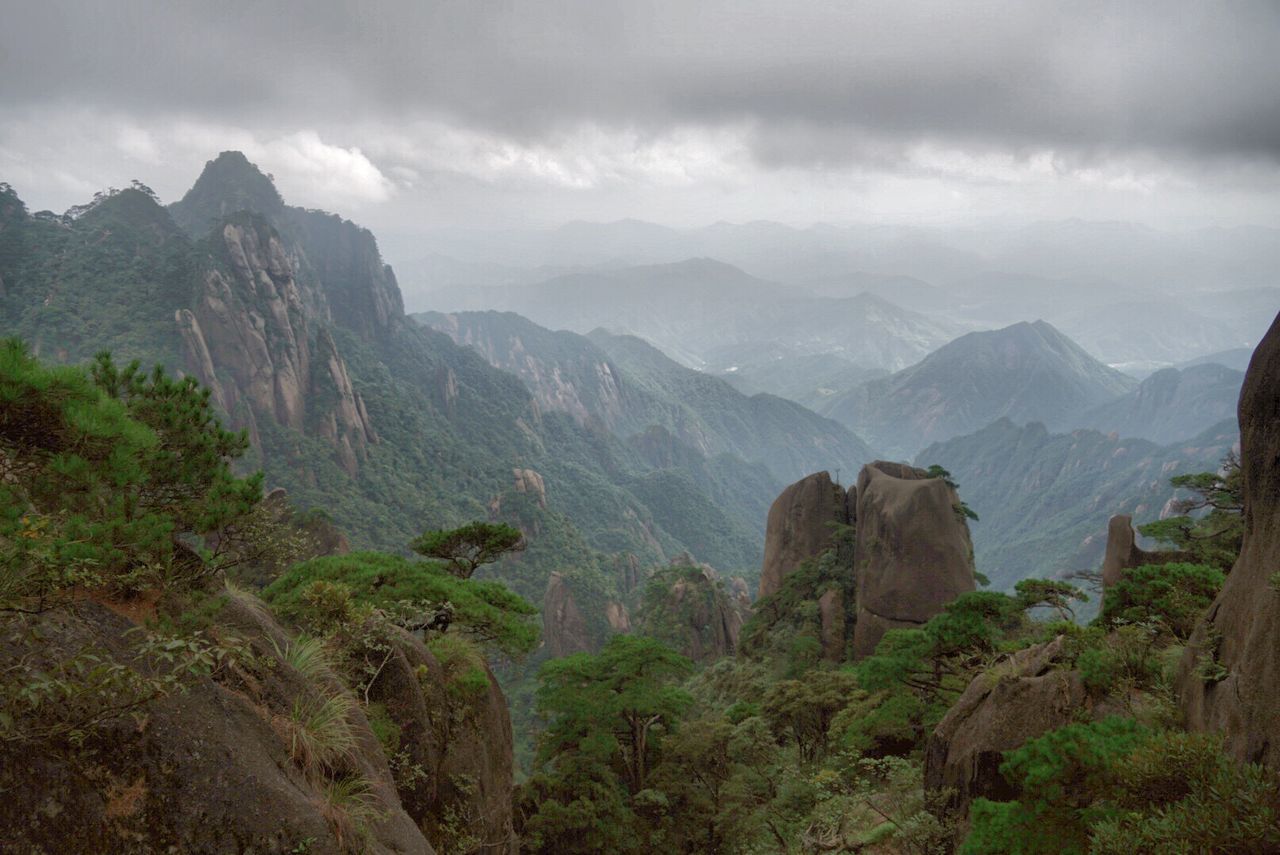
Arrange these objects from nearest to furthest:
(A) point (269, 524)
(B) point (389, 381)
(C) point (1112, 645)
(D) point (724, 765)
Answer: (A) point (269, 524) < (C) point (1112, 645) < (D) point (724, 765) < (B) point (389, 381)

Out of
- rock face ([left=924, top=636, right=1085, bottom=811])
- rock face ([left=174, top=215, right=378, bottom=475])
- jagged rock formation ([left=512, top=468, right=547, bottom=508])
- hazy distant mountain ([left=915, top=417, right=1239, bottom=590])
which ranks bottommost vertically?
hazy distant mountain ([left=915, top=417, right=1239, bottom=590])

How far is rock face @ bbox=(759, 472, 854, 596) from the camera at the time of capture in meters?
37.9

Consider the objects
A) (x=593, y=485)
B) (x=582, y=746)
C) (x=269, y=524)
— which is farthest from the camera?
(x=593, y=485)

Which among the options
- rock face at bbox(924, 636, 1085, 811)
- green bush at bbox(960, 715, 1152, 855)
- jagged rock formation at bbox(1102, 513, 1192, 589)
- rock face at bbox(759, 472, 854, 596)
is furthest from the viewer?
rock face at bbox(759, 472, 854, 596)

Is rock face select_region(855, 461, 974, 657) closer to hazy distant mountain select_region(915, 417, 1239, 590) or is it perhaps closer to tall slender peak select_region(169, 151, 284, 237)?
hazy distant mountain select_region(915, 417, 1239, 590)

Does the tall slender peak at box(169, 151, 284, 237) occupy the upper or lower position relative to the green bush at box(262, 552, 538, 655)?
upper

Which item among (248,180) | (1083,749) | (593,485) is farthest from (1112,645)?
(248,180)

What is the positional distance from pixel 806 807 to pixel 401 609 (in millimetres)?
11874

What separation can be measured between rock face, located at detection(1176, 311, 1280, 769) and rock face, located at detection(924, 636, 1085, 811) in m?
1.83

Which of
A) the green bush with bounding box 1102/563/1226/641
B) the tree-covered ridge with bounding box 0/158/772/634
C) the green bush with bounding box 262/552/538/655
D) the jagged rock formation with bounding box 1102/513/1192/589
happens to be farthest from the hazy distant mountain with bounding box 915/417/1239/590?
the green bush with bounding box 262/552/538/655

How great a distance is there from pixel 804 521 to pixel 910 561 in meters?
10.3

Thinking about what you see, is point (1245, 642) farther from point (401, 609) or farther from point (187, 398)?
point (401, 609)

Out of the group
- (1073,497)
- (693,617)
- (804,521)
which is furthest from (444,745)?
(1073,497)

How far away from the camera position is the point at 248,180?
472ft
